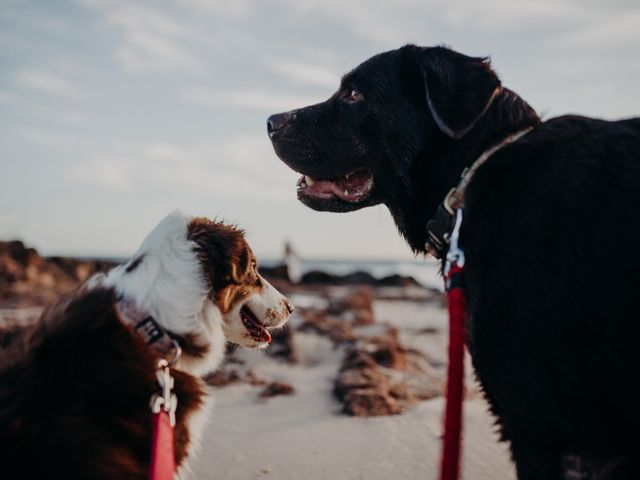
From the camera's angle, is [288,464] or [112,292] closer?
[112,292]

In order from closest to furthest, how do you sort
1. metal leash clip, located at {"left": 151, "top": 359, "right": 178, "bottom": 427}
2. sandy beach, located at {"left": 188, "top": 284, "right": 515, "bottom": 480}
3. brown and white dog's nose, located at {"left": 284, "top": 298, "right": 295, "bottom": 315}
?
metal leash clip, located at {"left": 151, "top": 359, "right": 178, "bottom": 427} → brown and white dog's nose, located at {"left": 284, "top": 298, "right": 295, "bottom": 315} → sandy beach, located at {"left": 188, "top": 284, "right": 515, "bottom": 480}

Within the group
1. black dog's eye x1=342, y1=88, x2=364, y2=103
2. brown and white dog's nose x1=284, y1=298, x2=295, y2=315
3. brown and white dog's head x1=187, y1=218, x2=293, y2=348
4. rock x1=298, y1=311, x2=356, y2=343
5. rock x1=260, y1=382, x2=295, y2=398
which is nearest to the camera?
brown and white dog's head x1=187, y1=218, x2=293, y2=348

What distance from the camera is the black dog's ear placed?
2.94 metres

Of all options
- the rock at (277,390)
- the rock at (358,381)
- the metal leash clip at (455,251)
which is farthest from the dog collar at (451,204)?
the rock at (277,390)

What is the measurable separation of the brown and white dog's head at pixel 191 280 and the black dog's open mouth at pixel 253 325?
8.7 inches

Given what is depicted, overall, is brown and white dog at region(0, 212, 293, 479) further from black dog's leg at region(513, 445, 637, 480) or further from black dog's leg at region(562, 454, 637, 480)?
black dog's leg at region(562, 454, 637, 480)

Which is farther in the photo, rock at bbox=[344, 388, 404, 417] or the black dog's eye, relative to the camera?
rock at bbox=[344, 388, 404, 417]

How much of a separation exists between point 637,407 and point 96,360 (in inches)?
84.2

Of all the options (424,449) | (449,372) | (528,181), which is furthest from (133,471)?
(424,449)

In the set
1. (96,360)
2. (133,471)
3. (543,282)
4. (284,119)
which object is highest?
(284,119)

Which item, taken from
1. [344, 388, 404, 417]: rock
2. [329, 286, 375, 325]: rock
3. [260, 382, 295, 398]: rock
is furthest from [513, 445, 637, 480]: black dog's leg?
[329, 286, 375, 325]: rock

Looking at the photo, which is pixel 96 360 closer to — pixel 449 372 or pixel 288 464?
pixel 449 372

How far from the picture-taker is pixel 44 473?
7.39ft

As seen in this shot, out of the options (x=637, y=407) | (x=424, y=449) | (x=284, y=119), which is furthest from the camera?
(x=424, y=449)
